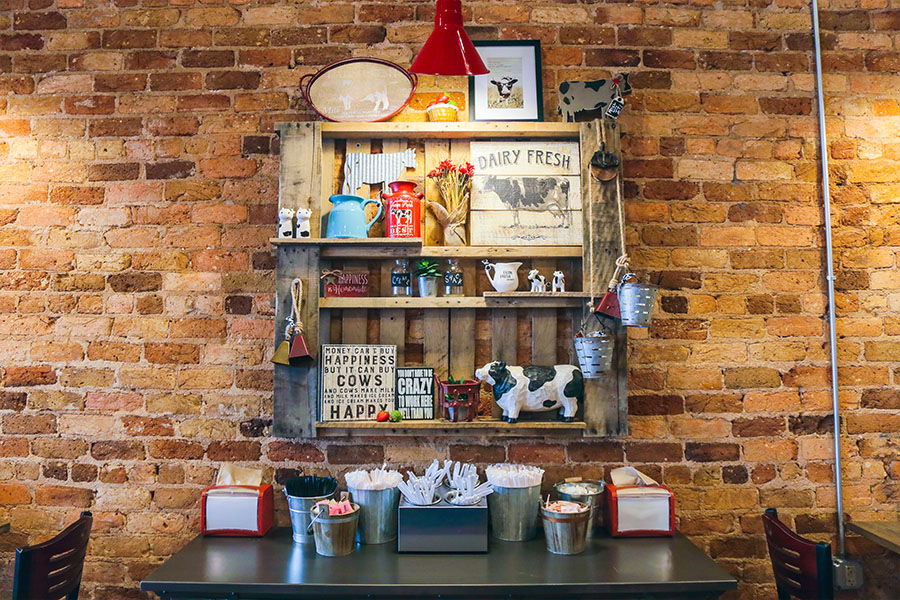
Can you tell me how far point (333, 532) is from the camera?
2059mm

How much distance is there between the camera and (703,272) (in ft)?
8.16

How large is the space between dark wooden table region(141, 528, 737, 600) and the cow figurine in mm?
479

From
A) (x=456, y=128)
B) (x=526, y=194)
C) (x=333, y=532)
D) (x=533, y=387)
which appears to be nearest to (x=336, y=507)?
(x=333, y=532)

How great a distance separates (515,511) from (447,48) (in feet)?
5.02

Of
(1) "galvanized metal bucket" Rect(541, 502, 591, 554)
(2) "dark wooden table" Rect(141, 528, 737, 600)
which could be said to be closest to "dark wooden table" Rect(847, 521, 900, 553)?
(2) "dark wooden table" Rect(141, 528, 737, 600)

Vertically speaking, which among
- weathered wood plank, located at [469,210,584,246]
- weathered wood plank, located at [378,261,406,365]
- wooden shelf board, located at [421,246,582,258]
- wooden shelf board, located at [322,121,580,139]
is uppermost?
wooden shelf board, located at [322,121,580,139]

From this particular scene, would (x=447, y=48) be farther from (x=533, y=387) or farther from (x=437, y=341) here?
(x=533, y=387)

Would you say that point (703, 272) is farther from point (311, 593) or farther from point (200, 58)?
point (200, 58)

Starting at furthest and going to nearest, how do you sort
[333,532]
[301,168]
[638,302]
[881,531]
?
[301,168], [881,531], [638,302], [333,532]

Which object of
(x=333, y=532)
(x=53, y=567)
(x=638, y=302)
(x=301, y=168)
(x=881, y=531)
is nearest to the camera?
(x=53, y=567)

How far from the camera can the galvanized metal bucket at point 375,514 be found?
2.17m

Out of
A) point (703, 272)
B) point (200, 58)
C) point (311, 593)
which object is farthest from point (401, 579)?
point (200, 58)

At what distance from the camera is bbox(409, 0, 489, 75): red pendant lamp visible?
1.96 meters

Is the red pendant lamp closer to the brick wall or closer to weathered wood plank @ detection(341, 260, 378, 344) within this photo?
the brick wall
